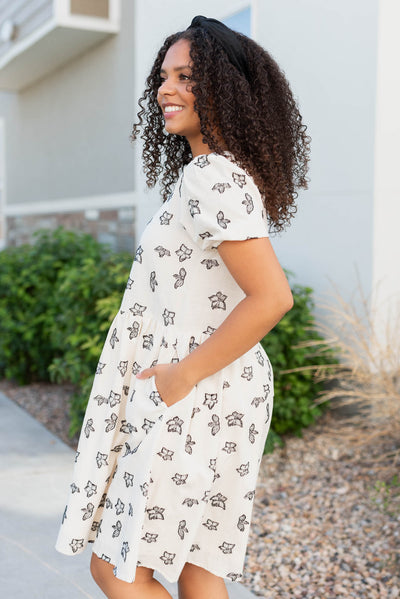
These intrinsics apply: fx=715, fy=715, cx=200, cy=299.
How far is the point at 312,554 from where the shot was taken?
3.06 meters

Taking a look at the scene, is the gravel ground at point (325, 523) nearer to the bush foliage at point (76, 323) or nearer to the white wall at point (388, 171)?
the bush foliage at point (76, 323)

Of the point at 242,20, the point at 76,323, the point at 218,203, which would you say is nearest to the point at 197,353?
the point at 218,203

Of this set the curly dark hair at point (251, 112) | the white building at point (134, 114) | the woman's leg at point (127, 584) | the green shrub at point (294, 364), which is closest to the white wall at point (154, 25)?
the white building at point (134, 114)

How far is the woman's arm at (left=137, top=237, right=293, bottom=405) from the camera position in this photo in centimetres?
149

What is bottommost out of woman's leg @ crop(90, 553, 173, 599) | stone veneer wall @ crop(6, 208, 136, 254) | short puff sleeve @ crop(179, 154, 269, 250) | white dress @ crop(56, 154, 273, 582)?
woman's leg @ crop(90, 553, 173, 599)

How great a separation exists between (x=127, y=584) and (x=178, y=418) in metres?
0.39

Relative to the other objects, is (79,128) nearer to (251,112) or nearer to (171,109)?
(171,109)

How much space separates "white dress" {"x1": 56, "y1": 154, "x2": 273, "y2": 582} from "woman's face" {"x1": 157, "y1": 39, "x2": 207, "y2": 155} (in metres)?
0.14

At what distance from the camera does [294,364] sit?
4.24m

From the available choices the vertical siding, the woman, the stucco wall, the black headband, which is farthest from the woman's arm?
the vertical siding

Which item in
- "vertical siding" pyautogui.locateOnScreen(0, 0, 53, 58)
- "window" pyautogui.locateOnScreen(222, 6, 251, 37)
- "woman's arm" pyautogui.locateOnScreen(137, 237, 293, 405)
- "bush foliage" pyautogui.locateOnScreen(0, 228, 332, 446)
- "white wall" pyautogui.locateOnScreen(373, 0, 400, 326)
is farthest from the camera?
"vertical siding" pyautogui.locateOnScreen(0, 0, 53, 58)

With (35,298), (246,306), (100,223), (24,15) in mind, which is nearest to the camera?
(246,306)

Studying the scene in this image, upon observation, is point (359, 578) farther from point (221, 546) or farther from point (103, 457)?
point (103, 457)

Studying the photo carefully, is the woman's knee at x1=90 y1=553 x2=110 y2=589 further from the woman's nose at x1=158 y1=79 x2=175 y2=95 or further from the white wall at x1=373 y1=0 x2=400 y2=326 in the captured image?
the white wall at x1=373 y1=0 x2=400 y2=326
